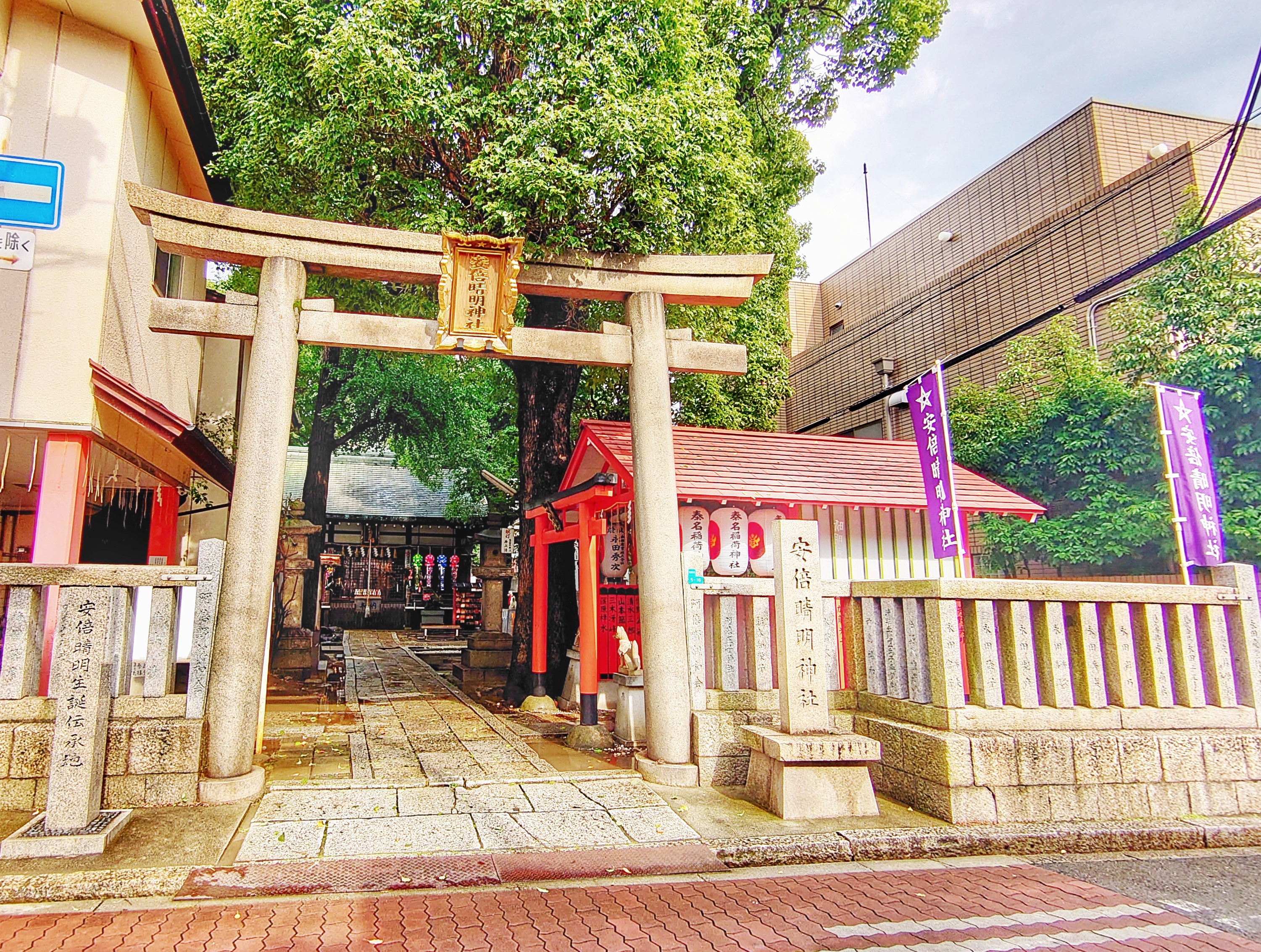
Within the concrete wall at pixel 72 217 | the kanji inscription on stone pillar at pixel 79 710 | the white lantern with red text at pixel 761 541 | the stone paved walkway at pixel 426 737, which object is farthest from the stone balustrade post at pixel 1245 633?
the concrete wall at pixel 72 217

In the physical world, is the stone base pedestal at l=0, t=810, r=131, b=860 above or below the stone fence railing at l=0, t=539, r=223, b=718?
below

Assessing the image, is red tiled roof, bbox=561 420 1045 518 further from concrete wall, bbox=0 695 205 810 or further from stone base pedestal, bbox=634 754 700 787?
concrete wall, bbox=0 695 205 810

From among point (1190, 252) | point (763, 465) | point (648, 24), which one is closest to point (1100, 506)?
point (1190, 252)

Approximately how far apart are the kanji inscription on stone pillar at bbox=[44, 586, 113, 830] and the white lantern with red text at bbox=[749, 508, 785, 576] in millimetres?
7960

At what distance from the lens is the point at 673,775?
7.27 meters

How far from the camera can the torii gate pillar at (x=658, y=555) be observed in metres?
7.41

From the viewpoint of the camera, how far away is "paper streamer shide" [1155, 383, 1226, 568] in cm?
779

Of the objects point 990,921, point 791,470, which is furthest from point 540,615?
point 990,921

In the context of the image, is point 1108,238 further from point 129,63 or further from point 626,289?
point 129,63

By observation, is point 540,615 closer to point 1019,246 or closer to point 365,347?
point 365,347

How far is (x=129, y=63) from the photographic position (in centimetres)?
957

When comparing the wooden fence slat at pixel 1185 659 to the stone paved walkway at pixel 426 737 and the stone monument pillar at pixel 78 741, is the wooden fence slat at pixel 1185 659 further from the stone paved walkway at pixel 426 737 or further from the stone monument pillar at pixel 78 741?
the stone monument pillar at pixel 78 741

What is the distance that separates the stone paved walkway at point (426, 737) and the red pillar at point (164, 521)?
3.80m

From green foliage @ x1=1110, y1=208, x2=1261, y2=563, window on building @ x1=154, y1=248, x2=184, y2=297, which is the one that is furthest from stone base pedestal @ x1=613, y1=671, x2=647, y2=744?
window on building @ x1=154, y1=248, x2=184, y2=297
